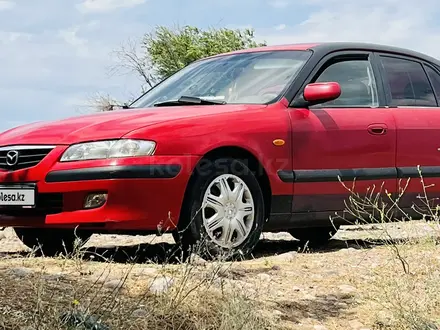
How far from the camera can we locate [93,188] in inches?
216

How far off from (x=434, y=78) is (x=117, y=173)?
3.21m

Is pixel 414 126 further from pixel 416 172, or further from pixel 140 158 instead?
pixel 140 158

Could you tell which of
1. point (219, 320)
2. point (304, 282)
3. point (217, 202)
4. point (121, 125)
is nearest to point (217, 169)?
point (217, 202)

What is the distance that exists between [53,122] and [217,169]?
122cm

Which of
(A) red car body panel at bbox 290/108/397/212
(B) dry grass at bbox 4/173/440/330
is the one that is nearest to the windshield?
(A) red car body panel at bbox 290/108/397/212

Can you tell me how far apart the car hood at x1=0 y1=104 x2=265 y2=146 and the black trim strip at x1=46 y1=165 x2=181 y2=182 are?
21 centimetres

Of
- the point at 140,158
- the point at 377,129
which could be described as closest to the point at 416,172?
the point at 377,129

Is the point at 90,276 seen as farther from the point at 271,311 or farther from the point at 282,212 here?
the point at 282,212

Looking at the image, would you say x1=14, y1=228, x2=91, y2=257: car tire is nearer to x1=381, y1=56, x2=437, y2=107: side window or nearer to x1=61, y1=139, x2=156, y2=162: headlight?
x1=61, y1=139, x2=156, y2=162: headlight

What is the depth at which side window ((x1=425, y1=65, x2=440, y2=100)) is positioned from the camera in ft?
24.4

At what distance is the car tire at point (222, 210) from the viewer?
5.68m

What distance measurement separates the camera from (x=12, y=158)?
5.86 meters

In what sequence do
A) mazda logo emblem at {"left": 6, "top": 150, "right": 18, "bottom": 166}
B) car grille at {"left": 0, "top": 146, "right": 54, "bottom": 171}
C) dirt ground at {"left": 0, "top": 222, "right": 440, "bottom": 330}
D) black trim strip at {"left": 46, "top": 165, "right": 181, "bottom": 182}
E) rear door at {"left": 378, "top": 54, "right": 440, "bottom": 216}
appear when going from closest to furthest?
dirt ground at {"left": 0, "top": 222, "right": 440, "bottom": 330} → black trim strip at {"left": 46, "top": 165, "right": 181, "bottom": 182} → car grille at {"left": 0, "top": 146, "right": 54, "bottom": 171} → mazda logo emblem at {"left": 6, "top": 150, "right": 18, "bottom": 166} → rear door at {"left": 378, "top": 54, "right": 440, "bottom": 216}

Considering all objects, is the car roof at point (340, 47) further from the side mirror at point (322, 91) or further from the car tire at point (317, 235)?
the car tire at point (317, 235)
